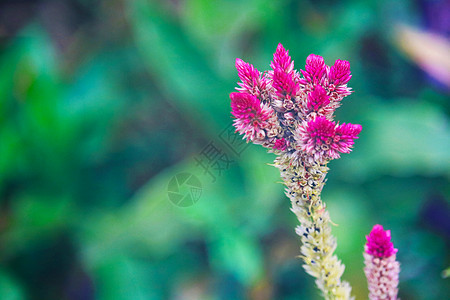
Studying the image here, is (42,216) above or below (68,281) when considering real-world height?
above

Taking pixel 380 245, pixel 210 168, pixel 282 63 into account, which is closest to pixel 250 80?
pixel 282 63

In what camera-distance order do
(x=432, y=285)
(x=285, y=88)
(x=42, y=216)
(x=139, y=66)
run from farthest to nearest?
(x=139, y=66)
(x=42, y=216)
(x=432, y=285)
(x=285, y=88)

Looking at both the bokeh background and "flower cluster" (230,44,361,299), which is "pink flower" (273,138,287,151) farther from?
the bokeh background

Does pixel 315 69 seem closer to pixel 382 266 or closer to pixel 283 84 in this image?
pixel 283 84

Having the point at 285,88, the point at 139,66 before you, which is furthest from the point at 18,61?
the point at 285,88

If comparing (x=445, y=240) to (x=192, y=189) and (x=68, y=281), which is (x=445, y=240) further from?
(x=68, y=281)

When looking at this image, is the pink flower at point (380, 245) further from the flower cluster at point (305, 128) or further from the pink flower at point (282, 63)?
the pink flower at point (282, 63)

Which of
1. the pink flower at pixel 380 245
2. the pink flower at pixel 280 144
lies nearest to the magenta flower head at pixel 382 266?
the pink flower at pixel 380 245
